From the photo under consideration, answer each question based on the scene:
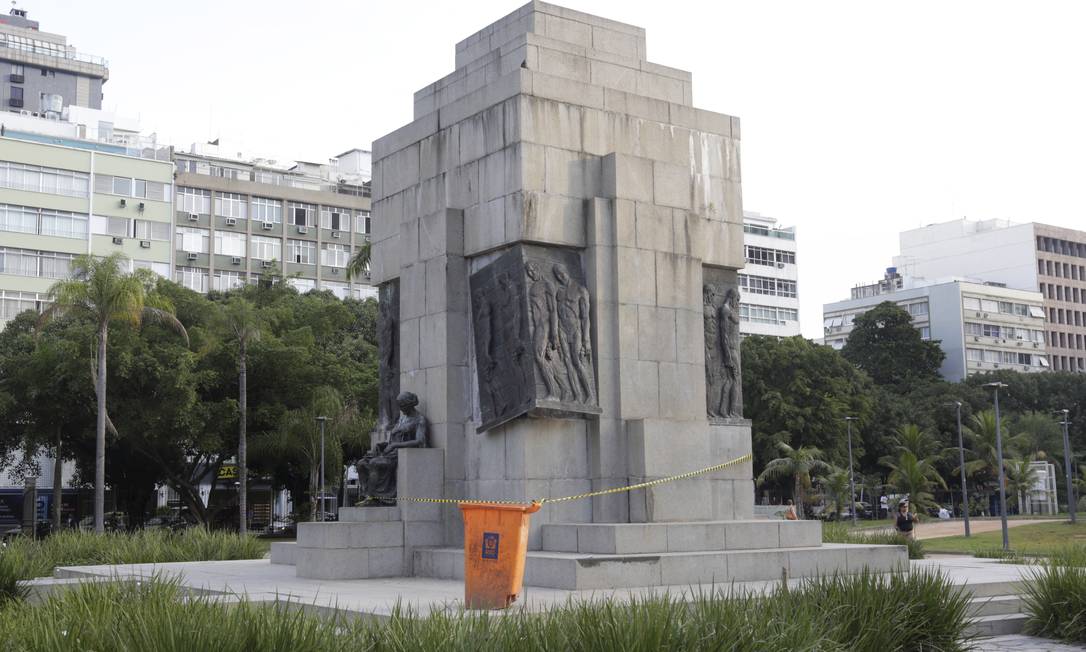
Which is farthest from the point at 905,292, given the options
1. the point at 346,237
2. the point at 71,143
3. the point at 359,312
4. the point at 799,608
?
the point at 799,608

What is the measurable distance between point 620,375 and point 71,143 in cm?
6853

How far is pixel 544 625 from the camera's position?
8.62 meters

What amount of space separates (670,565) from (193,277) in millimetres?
71985

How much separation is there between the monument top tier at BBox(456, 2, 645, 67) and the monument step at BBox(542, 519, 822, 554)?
8.19m

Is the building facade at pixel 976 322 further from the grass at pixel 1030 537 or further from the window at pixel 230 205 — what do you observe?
Result: the window at pixel 230 205

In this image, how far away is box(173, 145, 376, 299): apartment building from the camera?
269 feet

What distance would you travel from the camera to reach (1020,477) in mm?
69688

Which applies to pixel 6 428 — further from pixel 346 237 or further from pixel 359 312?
pixel 346 237

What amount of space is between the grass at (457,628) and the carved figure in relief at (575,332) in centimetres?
719

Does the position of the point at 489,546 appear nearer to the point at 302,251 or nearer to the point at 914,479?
the point at 914,479

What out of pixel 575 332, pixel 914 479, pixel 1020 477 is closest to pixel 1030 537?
pixel 914 479

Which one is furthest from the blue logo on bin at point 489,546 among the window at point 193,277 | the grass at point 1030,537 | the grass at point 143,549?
the window at point 193,277

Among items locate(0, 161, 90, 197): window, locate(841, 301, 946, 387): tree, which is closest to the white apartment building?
locate(841, 301, 946, 387): tree

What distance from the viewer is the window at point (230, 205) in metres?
83.6
